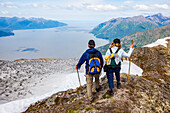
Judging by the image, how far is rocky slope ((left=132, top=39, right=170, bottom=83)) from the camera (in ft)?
77.4

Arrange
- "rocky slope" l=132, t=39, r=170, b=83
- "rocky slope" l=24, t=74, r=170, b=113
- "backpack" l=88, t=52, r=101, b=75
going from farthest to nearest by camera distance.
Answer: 1. "rocky slope" l=132, t=39, r=170, b=83
2. "backpack" l=88, t=52, r=101, b=75
3. "rocky slope" l=24, t=74, r=170, b=113

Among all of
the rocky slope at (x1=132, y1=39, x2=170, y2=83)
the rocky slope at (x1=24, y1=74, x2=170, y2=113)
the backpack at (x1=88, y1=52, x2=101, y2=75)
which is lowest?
the rocky slope at (x1=132, y1=39, x2=170, y2=83)

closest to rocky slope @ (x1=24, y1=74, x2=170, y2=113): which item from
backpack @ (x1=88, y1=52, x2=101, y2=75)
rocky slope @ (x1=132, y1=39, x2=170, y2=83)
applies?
backpack @ (x1=88, y1=52, x2=101, y2=75)

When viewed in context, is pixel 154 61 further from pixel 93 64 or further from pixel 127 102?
pixel 93 64

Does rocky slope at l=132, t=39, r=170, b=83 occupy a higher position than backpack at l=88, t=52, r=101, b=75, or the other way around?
backpack at l=88, t=52, r=101, b=75

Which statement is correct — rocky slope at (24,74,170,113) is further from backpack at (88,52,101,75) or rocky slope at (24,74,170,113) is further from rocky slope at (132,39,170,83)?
rocky slope at (132,39,170,83)

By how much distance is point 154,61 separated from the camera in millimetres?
28312

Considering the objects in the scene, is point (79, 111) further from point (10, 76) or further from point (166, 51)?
point (166, 51)

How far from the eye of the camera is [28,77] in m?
26.3

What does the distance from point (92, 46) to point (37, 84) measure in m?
20.1

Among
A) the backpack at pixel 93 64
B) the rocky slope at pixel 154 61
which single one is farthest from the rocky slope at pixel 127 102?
the rocky slope at pixel 154 61

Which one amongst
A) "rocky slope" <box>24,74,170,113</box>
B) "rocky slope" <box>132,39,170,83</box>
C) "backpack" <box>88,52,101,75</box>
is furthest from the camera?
"rocky slope" <box>132,39,170,83</box>

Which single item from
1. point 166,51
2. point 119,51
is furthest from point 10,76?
point 166,51

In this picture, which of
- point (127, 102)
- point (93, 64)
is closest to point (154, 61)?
point (127, 102)
